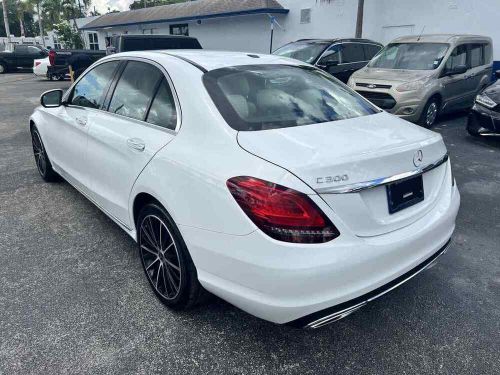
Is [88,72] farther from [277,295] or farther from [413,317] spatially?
[413,317]

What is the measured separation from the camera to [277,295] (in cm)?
187

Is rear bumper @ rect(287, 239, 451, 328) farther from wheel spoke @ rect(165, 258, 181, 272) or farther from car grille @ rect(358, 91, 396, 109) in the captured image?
car grille @ rect(358, 91, 396, 109)

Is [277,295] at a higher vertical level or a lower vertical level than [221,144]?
lower

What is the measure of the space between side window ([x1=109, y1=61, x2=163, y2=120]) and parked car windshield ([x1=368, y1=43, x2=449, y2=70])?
22.2 ft

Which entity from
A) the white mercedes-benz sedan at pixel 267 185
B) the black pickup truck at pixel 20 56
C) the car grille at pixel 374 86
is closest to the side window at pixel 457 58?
the car grille at pixel 374 86

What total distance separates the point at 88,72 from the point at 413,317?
3.42 meters

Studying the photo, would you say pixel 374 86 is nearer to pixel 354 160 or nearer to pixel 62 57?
pixel 354 160

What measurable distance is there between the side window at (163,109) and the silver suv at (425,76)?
5790 millimetres

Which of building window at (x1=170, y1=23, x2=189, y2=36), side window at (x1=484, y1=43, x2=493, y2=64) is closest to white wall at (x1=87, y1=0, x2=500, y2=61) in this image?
building window at (x1=170, y1=23, x2=189, y2=36)

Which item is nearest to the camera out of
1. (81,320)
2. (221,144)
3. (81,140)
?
(221,144)

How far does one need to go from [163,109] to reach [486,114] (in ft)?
19.8

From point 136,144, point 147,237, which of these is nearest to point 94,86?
point 136,144

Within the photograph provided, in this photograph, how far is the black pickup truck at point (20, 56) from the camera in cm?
2320

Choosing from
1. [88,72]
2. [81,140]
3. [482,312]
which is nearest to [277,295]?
[482,312]
